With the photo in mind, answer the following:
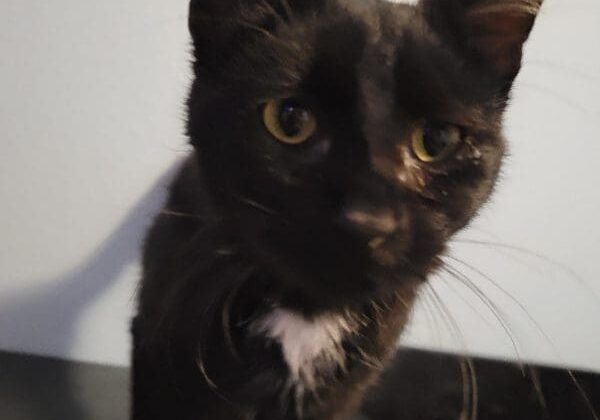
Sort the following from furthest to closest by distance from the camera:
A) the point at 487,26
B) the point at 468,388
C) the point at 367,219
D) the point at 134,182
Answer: the point at 468,388 < the point at 134,182 < the point at 487,26 < the point at 367,219

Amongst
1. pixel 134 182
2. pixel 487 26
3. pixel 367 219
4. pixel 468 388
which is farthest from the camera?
pixel 468 388

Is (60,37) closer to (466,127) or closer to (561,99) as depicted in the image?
(466,127)

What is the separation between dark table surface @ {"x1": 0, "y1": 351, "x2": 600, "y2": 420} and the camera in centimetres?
98

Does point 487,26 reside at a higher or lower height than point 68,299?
higher

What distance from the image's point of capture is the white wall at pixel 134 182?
0.87 meters

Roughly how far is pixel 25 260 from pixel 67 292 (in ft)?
0.26

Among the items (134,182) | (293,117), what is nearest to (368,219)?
(293,117)

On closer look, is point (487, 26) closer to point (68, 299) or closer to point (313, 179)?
point (313, 179)

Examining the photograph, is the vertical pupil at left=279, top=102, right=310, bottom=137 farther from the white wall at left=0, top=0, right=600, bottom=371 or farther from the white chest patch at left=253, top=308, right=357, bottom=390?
the white wall at left=0, top=0, right=600, bottom=371

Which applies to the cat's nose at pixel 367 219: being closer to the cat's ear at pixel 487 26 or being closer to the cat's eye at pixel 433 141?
the cat's eye at pixel 433 141

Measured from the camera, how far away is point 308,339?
0.65 metres

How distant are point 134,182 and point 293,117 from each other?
46 centimetres

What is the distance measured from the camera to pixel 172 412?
2.27ft

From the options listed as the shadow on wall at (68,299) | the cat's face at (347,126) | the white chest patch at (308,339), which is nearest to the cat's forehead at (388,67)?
the cat's face at (347,126)
